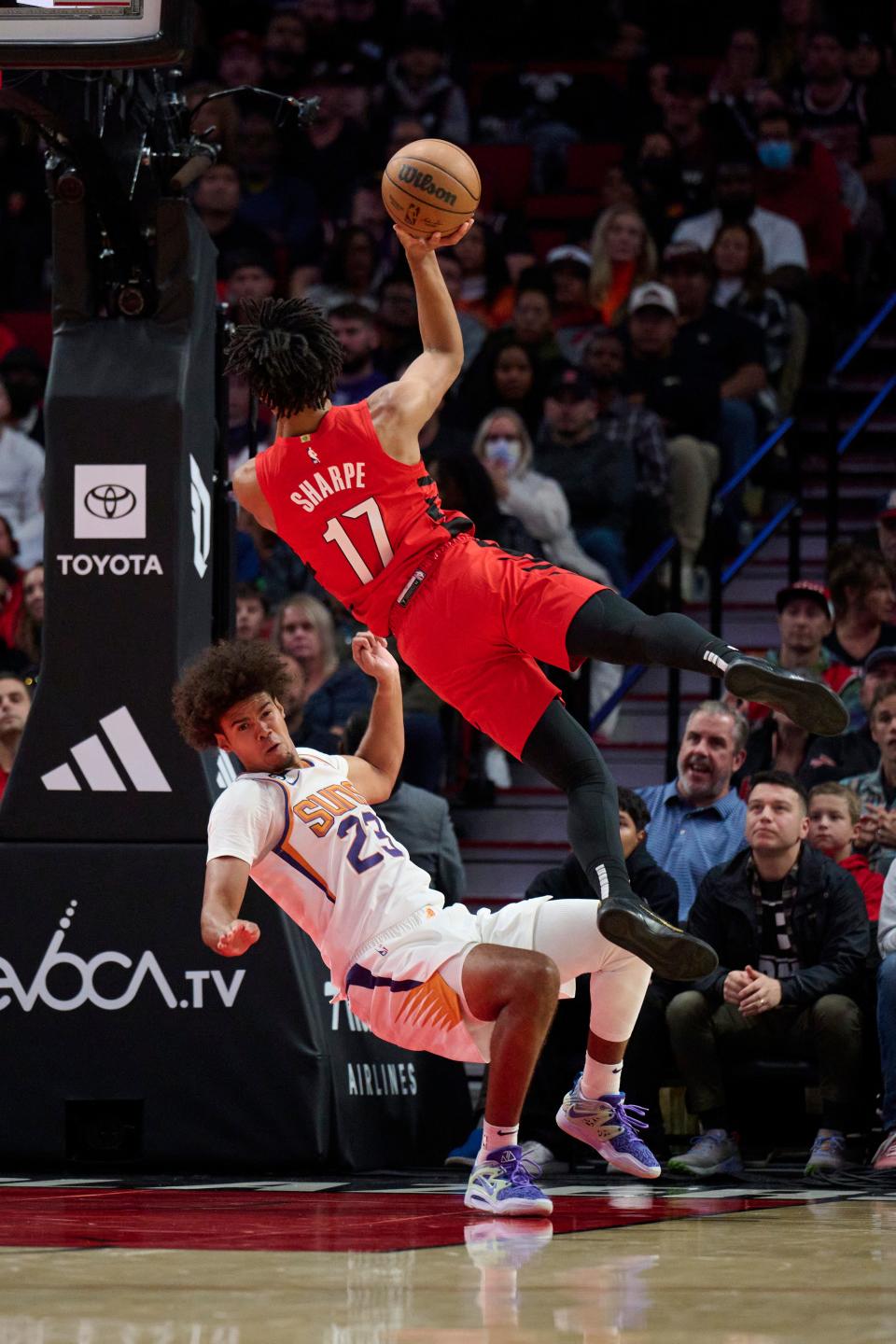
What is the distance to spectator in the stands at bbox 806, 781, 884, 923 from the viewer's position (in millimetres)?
7531

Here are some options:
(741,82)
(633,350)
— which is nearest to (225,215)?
(633,350)

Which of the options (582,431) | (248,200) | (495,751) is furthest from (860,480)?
(248,200)

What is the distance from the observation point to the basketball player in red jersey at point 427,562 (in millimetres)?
5230

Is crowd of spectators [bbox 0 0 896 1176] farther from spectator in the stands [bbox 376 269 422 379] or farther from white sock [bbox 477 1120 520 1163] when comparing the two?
white sock [bbox 477 1120 520 1163]

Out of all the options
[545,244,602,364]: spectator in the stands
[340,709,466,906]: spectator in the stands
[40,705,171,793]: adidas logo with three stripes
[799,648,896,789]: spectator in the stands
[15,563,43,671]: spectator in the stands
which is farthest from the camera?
[545,244,602,364]: spectator in the stands

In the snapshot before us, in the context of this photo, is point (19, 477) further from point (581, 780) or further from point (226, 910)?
point (226, 910)

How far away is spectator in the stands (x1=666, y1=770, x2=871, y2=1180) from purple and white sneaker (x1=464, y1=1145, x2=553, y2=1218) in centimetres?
174

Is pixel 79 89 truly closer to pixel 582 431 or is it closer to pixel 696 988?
pixel 696 988

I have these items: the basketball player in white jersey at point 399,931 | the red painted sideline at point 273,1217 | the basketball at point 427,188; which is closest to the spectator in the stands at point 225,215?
the basketball at point 427,188

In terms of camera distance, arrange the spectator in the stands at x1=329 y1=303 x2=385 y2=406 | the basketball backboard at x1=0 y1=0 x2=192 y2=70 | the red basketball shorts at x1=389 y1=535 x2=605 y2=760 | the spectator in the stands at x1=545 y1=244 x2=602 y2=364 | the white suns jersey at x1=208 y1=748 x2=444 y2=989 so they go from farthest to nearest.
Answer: the spectator in the stands at x1=545 y1=244 x2=602 y2=364, the spectator in the stands at x1=329 y1=303 x2=385 y2=406, the basketball backboard at x1=0 y1=0 x2=192 y2=70, the red basketball shorts at x1=389 y1=535 x2=605 y2=760, the white suns jersey at x1=208 y1=748 x2=444 y2=989

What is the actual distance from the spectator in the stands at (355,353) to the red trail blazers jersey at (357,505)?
5783mm

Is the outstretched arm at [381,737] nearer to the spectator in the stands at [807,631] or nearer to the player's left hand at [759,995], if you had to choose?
the player's left hand at [759,995]

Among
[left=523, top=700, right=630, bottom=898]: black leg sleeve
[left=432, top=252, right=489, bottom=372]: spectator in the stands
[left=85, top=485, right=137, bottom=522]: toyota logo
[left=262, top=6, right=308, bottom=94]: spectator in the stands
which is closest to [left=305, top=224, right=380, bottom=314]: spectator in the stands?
[left=432, top=252, right=489, bottom=372]: spectator in the stands

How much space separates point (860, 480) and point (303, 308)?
→ 6770 mm
